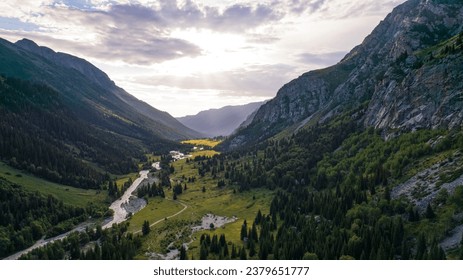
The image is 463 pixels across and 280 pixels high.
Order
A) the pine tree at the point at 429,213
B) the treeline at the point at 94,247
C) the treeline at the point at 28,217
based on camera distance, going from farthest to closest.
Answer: the treeline at the point at 28,217 < the treeline at the point at 94,247 < the pine tree at the point at 429,213

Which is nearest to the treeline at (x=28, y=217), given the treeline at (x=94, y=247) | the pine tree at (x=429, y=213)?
the treeline at (x=94, y=247)

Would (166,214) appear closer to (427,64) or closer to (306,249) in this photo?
(306,249)

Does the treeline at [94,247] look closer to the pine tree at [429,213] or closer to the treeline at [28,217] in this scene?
the treeline at [28,217]

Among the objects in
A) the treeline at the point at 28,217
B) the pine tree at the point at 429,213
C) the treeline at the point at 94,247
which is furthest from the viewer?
the treeline at the point at 28,217

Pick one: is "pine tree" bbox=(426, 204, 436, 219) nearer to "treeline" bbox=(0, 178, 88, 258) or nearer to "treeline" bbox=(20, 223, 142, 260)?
"treeline" bbox=(20, 223, 142, 260)

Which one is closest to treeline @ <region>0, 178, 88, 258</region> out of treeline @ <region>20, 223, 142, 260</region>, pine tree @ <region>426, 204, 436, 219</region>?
treeline @ <region>20, 223, 142, 260</region>

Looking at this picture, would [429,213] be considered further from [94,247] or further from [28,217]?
[28,217]
